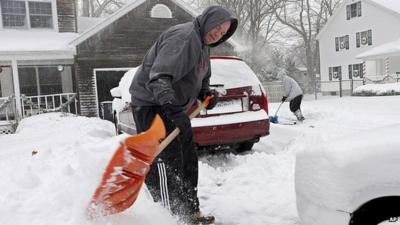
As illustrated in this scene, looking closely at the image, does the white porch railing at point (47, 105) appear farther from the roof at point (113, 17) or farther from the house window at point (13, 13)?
the house window at point (13, 13)

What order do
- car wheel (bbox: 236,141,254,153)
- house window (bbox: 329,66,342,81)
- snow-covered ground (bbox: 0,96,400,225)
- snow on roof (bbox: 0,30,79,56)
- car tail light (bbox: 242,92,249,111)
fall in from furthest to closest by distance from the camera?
house window (bbox: 329,66,342,81)
snow on roof (bbox: 0,30,79,56)
car wheel (bbox: 236,141,254,153)
car tail light (bbox: 242,92,249,111)
snow-covered ground (bbox: 0,96,400,225)

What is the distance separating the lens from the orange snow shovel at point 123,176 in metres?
2.69

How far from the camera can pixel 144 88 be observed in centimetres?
339

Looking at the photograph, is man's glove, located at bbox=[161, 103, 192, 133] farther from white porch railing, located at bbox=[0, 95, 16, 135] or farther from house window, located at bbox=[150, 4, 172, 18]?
house window, located at bbox=[150, 4, 172, 18]

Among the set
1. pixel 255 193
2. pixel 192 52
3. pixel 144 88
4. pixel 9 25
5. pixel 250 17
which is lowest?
pixel 255 193

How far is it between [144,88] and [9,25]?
15.8 meters

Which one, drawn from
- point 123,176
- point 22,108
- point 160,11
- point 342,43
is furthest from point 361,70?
point 123,176

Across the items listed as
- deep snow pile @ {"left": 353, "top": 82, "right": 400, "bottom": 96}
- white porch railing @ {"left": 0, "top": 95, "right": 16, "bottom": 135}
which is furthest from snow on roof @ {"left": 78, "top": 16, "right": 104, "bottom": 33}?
deep snow pile @ {"left": 353, "top": 82, "right": 400, "bottom": 96}

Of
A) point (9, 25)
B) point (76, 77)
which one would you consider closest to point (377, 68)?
point (76, 77)

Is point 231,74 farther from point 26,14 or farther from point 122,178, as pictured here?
point 26,14

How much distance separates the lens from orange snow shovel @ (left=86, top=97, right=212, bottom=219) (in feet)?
8.81

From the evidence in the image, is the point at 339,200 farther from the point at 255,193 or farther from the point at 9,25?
the point at 9,25

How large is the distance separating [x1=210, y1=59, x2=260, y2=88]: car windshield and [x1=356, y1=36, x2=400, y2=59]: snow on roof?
2489 centimetres

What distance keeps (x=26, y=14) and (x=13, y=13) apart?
0.50 m
